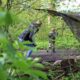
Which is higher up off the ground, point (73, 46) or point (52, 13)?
point (52, 13)

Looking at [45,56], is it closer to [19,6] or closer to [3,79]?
[19,6]

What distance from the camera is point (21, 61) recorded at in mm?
525

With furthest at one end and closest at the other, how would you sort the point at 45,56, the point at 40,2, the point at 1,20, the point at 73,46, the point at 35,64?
the point at 45,56
the point at 73,46
the point at 40,2
the point at 35,64
the point at 1,20

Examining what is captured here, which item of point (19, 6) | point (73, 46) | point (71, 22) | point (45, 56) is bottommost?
point (45, 56)

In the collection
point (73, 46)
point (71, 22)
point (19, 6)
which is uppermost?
point (19, 6)

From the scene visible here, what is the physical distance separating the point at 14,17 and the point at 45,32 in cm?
559

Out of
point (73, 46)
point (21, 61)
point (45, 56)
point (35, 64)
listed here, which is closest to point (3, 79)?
point (21, 61)

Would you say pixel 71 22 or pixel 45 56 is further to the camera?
pixel 45 56

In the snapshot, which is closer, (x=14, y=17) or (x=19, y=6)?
(x=14, y=17)

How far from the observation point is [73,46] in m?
5.79

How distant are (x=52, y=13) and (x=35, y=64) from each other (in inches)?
147

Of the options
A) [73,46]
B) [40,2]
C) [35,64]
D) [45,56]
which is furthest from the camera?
[45,56]

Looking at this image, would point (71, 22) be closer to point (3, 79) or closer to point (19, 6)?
point (19, 6)

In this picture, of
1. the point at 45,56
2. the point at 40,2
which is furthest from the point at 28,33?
the point at 45,56
